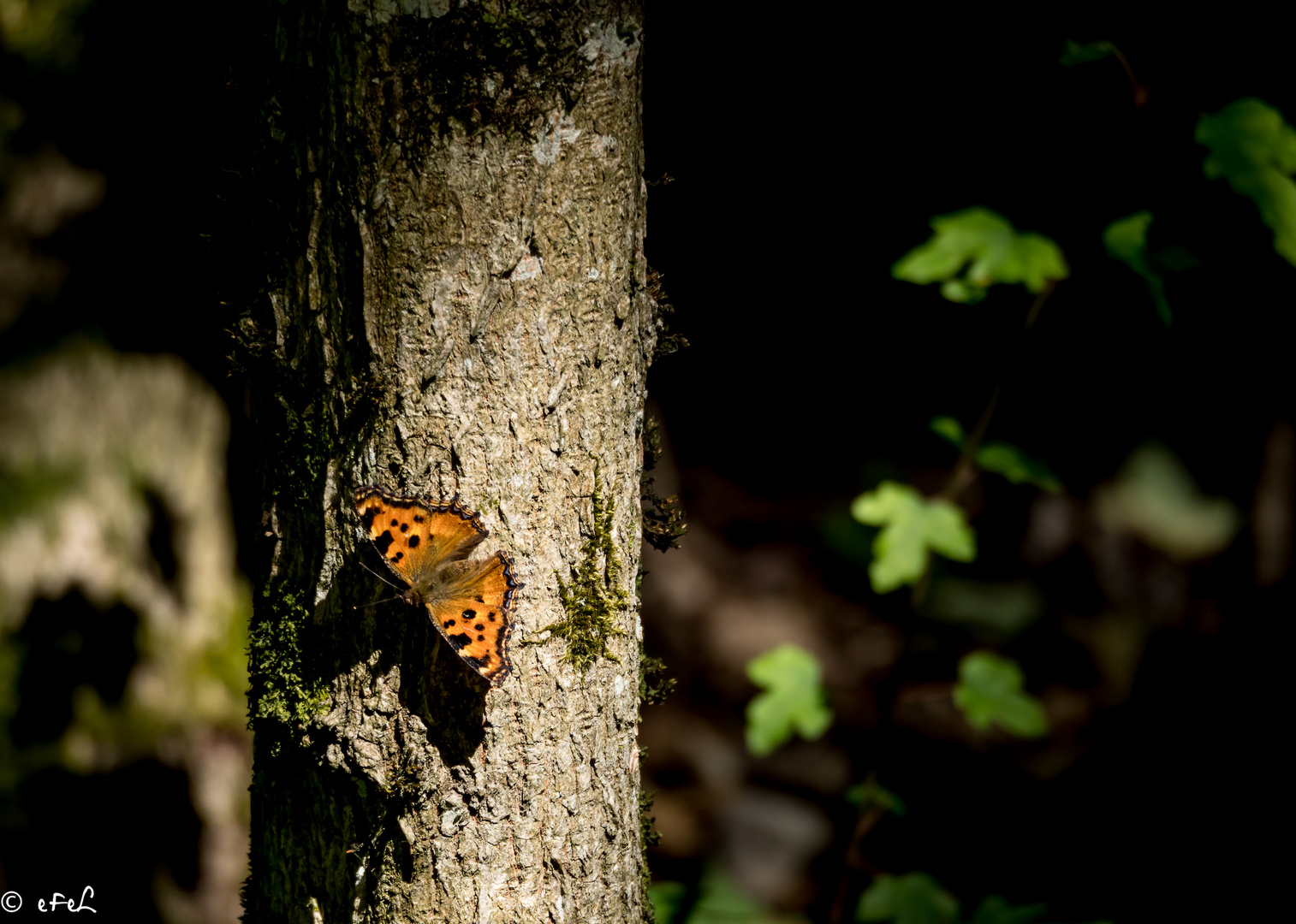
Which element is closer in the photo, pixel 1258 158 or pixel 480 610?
pixel 480 610

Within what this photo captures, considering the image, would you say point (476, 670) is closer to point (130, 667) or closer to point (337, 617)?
point (337, 617)

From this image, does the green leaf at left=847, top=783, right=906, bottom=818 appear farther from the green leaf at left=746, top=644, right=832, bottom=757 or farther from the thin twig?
the thin twig

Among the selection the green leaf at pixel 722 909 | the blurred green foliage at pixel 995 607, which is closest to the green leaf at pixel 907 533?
the green leaf at pixel 722 909

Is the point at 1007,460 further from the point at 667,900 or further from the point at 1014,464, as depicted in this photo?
the point at 667,900

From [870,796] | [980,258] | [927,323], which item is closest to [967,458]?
[980,258]

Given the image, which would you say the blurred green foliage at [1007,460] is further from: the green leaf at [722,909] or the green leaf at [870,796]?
the green leaf at [722,909]

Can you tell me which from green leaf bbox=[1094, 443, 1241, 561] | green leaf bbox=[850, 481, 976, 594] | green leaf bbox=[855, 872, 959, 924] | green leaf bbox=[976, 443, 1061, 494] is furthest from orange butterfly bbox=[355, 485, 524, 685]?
green leaf bbox=[1094, 443, 1241, 561]

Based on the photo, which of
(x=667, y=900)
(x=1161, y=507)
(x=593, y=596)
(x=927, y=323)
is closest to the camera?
(x=593, y=596)

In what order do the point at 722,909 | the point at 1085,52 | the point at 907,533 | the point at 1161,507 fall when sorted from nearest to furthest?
1. the point at 1085,52
2. the point at 907,533
3. the point at 722,909
4. the point at 1161,507
